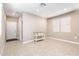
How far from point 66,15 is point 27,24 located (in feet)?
6.87

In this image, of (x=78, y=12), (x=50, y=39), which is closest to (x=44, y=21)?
(x=50, y=39)

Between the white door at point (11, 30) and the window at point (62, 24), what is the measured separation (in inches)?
118

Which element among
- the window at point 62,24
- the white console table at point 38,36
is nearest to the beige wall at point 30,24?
the white console table at point 38,36

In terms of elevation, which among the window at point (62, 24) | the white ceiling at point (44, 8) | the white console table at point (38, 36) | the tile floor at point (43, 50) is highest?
the white ceiling at point (44, 8)

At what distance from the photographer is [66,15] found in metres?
3.50

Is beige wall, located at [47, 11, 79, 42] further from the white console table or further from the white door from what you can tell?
the white door

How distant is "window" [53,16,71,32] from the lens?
3133 mm

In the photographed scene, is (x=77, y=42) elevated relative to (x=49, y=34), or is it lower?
lower

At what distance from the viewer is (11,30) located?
4.80m

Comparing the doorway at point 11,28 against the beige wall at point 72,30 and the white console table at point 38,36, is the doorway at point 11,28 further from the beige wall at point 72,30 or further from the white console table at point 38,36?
the beige wall at point 72,30

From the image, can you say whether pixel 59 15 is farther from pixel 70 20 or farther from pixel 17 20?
pixel 17 20

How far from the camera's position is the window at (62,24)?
123 inches

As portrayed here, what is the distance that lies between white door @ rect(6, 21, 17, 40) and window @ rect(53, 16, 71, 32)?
299 cm

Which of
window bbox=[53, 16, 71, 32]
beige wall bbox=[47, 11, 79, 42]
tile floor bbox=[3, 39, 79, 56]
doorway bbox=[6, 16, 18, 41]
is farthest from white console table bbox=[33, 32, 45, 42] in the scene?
doorway bbox=[6, 16, 18, 41]
